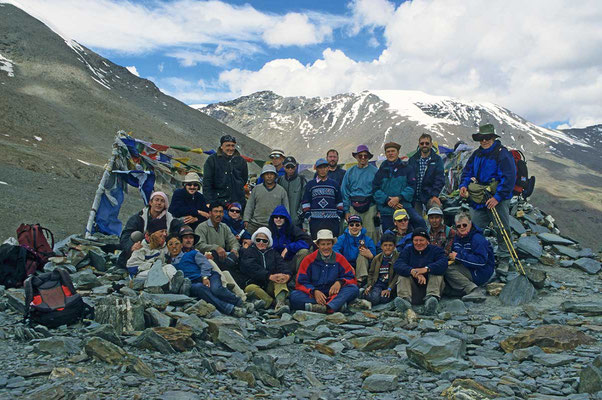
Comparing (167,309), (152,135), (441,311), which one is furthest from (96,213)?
(152,135)

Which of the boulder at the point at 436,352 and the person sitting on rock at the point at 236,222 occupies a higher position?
the person sitting on rock at the point at 236,222

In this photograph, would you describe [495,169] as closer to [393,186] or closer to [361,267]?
[393,186]

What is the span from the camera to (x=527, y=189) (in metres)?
11.4

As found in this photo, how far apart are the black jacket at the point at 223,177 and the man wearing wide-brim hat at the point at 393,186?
9.59ft

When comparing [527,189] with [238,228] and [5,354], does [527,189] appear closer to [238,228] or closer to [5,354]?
[238,228]

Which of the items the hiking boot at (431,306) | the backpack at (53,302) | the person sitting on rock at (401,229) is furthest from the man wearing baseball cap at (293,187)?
the backpack at (53,302)

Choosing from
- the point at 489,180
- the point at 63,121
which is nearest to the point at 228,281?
the point at 489,180

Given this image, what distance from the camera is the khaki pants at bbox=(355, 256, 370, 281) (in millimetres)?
8461

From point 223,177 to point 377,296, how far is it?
160 inches

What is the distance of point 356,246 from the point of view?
8.77 metres

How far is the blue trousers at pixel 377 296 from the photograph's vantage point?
26.3 ft

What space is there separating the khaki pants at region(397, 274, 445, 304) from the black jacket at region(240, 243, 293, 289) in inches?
76.6

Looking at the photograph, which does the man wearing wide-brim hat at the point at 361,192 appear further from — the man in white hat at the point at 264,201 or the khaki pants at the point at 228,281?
the khaki pants at the point at 228,281

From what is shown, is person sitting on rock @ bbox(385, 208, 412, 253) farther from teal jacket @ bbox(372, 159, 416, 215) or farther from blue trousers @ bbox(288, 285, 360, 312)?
blue trousers @ bbox(288, 285, 360, 312)
